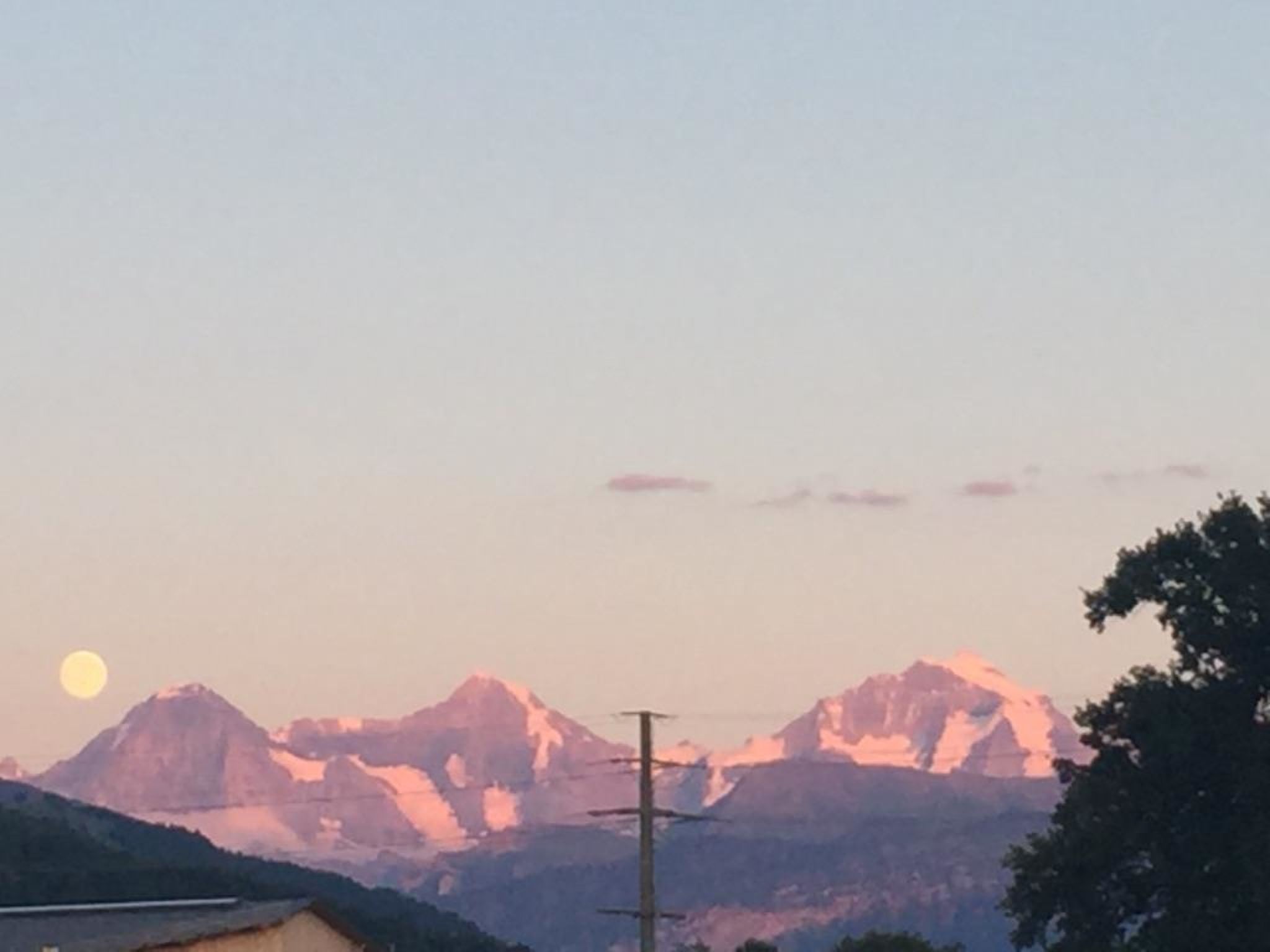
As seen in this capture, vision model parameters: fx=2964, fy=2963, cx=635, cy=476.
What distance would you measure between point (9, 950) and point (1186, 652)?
4294 cm

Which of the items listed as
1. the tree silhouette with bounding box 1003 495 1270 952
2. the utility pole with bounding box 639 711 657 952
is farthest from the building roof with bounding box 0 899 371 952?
the tree silhouette with bounding box 1003 495 1270 952

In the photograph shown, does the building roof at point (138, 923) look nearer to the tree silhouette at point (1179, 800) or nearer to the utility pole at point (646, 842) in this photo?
the utility pole at point (646, 842)

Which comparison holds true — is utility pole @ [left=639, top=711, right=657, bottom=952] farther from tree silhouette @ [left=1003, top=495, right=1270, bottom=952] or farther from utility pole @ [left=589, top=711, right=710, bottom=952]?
tree silhouette @ [left=1003, top=495, right=1270, bottom=952]

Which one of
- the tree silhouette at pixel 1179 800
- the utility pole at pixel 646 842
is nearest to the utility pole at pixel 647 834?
the utility pole at pixel 646 842

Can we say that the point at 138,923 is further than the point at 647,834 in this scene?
Yes

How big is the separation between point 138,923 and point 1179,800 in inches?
1603

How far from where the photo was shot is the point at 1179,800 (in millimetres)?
99750

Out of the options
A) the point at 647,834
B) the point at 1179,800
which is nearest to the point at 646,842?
the point at 647,834

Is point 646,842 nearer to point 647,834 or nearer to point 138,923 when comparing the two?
point 647,834

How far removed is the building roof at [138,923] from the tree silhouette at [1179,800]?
24.0m

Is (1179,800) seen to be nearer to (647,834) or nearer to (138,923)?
(647,834)

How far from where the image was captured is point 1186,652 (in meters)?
104

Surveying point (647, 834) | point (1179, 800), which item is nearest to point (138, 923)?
point (647, 834)

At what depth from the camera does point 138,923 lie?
114 m
